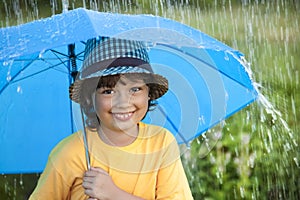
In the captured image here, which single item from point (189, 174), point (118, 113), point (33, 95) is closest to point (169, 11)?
point (189, 174)

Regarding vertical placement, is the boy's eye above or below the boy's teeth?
above

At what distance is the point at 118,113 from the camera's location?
286cm

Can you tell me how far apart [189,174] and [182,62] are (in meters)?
1.79

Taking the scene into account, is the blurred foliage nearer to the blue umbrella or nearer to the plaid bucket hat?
the blue umbrella

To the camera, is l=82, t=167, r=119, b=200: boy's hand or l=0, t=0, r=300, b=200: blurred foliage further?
l=0, t=0, r=300, b=200: blurred foliage

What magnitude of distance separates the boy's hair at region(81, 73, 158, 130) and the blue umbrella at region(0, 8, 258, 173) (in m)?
0.13

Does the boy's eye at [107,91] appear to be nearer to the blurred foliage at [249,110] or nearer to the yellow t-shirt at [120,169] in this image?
the yellow t-shirt at [120,169]

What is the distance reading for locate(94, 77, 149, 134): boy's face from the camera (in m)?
2.85

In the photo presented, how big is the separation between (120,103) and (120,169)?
275mm

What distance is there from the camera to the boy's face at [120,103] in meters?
2.85

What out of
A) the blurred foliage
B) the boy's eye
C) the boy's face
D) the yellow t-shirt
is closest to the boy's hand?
the yellow t-shirt

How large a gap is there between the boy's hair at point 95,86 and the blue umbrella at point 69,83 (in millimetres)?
127

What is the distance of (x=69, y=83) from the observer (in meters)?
3.41

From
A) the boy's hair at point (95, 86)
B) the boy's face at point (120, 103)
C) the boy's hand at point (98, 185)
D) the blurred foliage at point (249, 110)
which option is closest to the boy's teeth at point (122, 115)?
the boy's face at point (120, 103)
